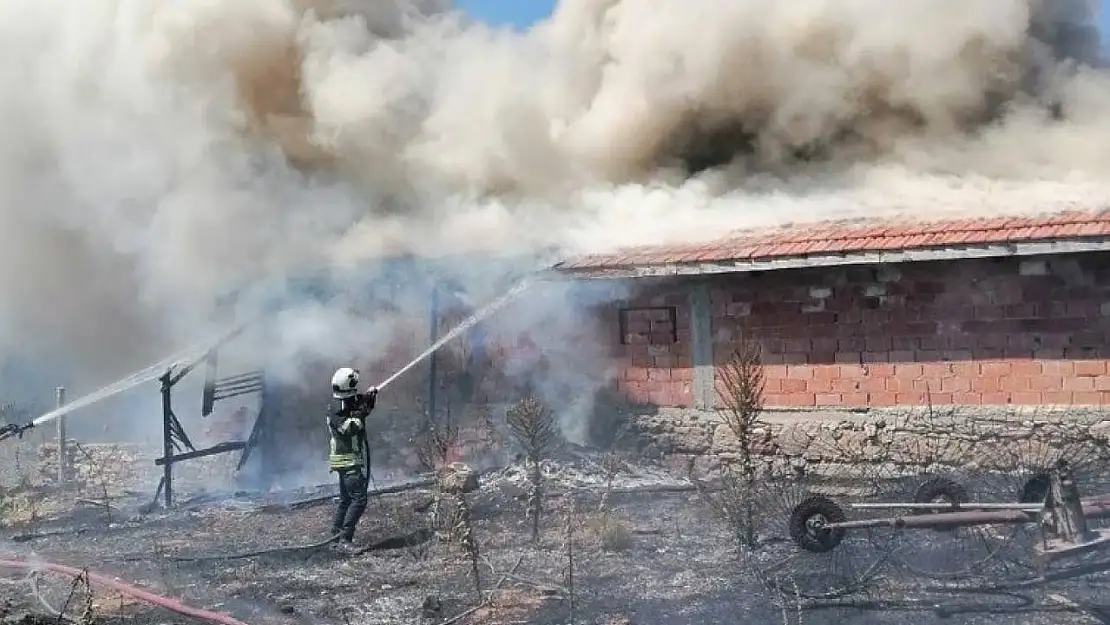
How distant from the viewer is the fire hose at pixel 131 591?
6066 millimetres

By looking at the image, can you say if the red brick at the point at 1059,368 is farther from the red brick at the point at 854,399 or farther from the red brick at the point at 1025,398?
the red brick at the point at 854,399

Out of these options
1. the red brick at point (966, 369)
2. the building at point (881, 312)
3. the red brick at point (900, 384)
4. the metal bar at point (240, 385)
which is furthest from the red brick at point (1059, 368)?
the metal bar at point (240, 385)

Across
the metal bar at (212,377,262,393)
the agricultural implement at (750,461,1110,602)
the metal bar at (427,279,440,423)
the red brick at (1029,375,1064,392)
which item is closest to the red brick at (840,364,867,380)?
the red brick at (1029,375,1064,392)

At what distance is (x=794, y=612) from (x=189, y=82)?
970cm

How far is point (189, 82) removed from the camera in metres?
12.3

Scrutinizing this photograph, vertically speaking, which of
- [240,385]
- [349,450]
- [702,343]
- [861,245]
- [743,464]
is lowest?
[743,464]

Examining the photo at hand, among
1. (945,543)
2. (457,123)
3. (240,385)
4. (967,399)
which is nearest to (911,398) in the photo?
(967,399)

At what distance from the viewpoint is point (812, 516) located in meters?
6.66

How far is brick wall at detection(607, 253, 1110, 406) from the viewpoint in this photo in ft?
26.7

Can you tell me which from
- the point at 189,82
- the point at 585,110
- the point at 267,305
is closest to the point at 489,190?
the point at 585,110

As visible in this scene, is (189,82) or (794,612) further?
(189,82)

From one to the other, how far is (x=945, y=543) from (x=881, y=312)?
2592mm

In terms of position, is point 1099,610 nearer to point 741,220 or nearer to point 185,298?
point 741,220

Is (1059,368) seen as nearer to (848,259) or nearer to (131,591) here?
(848,259)
